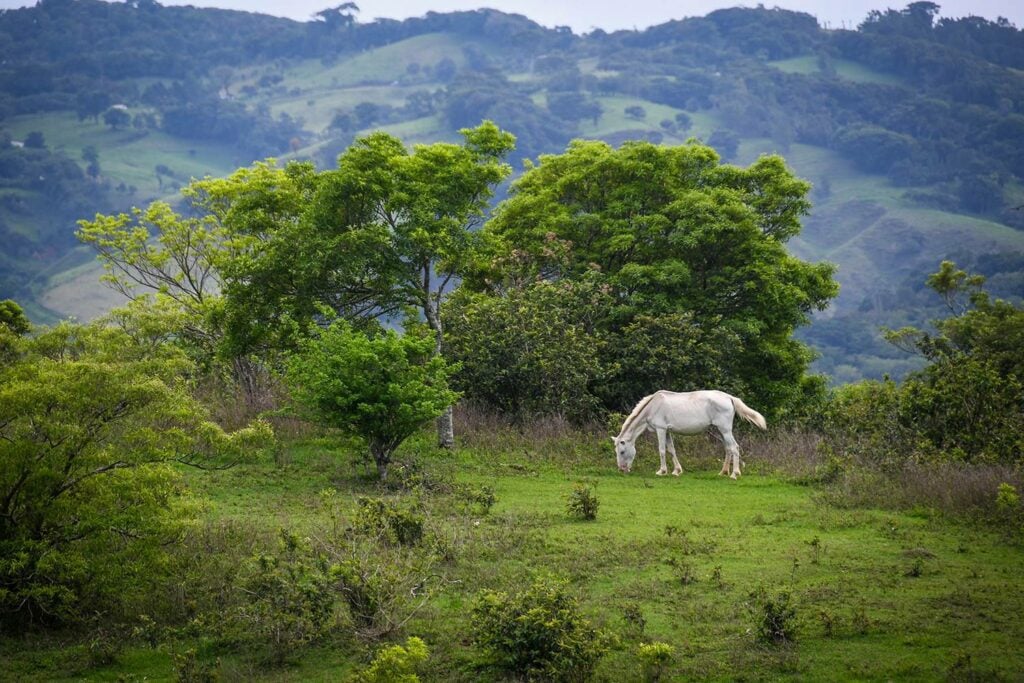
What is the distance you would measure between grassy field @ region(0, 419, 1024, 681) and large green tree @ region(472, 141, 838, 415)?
8.24 m

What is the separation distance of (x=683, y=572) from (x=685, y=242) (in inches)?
590

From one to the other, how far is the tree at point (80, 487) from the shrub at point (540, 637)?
4.03 meters

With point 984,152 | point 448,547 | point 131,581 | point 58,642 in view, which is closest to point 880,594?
point 448,547

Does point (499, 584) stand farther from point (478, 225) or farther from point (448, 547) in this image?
point (478, 225)

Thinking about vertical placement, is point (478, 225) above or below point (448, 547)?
above

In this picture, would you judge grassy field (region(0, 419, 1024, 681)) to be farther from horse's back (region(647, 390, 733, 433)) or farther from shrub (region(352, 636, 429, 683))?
horse's back (region(647, 390, 733, 433))

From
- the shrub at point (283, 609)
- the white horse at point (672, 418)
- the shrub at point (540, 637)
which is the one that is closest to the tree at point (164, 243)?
the white horse at point (672, 418)

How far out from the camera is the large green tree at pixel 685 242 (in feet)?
84.8

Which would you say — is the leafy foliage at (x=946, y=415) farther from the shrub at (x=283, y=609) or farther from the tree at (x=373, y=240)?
the shrub at (x=283, y=609)

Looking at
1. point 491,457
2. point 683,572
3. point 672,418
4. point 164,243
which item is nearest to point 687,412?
point 672,418

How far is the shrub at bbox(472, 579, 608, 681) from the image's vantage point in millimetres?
9398

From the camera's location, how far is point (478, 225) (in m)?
23.0

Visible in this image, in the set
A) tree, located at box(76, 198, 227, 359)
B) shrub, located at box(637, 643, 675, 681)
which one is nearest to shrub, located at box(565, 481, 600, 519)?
shrub, located at box(637, 643, 675, 681)

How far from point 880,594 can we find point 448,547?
17.8 ft
